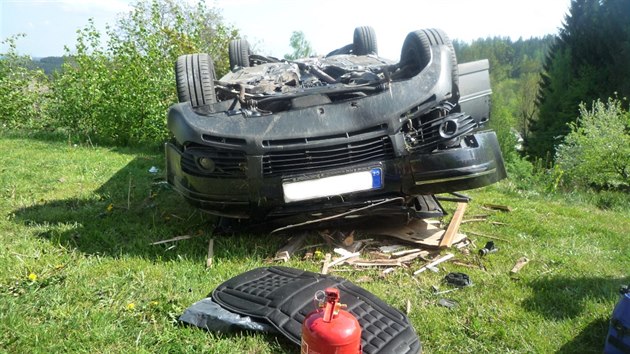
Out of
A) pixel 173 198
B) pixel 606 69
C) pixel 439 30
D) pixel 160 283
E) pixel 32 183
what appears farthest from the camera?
pixel 606 69

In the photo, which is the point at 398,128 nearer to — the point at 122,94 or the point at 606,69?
the point at 122,94

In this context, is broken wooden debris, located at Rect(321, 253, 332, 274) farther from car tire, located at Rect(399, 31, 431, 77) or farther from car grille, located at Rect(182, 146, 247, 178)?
car tire, located at Rect(399, 31, 431, 77)

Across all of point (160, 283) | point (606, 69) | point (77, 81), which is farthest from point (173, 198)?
point (606, 69)

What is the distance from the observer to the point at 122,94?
31.4 ft

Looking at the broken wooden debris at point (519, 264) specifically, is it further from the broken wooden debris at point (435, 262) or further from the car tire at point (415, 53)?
the car tire at point (415, 53)

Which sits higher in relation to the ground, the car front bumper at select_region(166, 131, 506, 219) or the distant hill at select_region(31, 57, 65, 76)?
the distant hill at select_region(31, 57, 65, 76)

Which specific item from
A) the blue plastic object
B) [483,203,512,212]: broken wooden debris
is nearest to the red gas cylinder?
the blue plastic object

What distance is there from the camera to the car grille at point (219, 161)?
125 inches

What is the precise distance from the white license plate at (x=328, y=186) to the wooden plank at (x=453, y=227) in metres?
0.73

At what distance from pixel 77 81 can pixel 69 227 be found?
23.6 feet

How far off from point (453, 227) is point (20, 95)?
11.1 meters

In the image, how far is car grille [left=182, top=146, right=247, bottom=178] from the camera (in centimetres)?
318

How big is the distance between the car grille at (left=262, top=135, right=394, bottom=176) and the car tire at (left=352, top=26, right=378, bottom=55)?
351 cm

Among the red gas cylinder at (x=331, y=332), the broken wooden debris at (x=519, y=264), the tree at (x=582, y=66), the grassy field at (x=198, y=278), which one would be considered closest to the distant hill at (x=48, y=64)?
the grassy field at (x=198, y=278)
